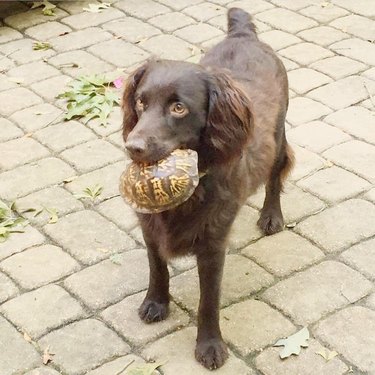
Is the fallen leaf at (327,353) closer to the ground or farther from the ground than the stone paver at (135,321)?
farther from the ground

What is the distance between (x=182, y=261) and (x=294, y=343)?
837 millimetres

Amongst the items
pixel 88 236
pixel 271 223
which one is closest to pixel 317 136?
pixel 271 223

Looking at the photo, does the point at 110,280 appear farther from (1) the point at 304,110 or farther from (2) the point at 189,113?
(1) the point at 304,110

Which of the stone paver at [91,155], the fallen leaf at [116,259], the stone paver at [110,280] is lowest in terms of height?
the stone paver at [91,155]

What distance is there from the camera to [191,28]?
6664 millimetres

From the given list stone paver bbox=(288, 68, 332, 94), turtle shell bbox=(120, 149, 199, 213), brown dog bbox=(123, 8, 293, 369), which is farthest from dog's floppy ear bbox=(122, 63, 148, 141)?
stone paver bbox=(288, 68, 332, 94)

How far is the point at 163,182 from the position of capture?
308cm

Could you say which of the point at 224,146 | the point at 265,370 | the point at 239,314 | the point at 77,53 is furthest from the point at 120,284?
the point at 77,53

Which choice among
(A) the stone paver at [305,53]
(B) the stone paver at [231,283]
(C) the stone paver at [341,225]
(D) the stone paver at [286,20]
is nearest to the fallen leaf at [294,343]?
(B) the stone paver at [231,283]

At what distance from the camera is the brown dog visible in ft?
10.1

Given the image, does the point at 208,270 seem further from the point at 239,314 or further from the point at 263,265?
the point at 263,265

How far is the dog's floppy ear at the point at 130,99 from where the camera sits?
10.8ft

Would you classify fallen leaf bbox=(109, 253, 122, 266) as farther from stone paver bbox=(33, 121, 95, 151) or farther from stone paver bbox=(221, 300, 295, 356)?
stone paver bbox=(33, 121, 95, 151)

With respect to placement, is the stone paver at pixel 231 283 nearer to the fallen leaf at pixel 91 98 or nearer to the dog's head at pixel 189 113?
the dog's head at pixel 189 113
